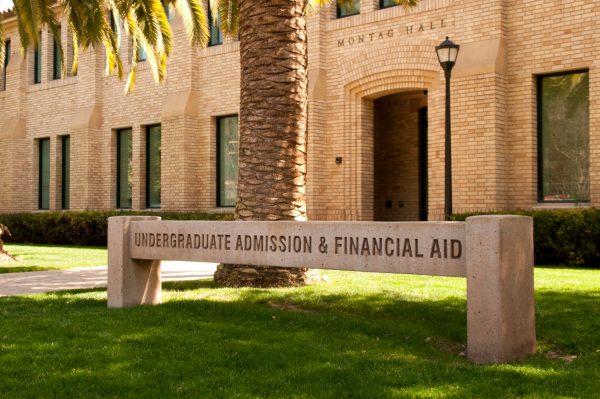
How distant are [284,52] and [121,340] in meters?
4.68

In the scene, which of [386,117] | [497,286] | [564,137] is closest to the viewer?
[497,286]

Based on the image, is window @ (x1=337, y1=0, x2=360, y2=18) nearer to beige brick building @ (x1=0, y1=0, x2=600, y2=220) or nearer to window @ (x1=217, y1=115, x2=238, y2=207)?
beige brick building @ (x1=0, y1=0, x2=600, y2=220)

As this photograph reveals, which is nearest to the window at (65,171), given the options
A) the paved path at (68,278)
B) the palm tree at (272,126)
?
the paved path at (68,278)

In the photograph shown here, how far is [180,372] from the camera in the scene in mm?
5043

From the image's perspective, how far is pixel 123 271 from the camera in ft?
25.3

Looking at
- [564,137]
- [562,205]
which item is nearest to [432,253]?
[562,205]

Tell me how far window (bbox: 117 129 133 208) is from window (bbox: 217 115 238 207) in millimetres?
4057

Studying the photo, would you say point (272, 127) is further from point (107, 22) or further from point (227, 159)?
point (227, 159)

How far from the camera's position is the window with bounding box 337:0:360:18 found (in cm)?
1730

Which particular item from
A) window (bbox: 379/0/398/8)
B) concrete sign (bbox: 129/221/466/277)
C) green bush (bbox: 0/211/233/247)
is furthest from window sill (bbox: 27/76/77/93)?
concrete sign (bbox: 129/221/466/277)

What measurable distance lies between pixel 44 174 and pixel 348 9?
13939 mm

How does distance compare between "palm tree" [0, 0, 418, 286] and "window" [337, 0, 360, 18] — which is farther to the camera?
"window" [337, 0, 360, 18]

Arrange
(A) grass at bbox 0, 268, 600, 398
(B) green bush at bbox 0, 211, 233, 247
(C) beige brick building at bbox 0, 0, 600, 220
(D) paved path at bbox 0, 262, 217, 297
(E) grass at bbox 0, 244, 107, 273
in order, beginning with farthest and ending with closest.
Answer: (B) green bush at bbox 0, 211, 233, 247
(C) beige brick building at bbox 0, 0, 600, 220
(E) grass at bbox 0, 244, 107, 273
(D) paved path at bbox 0, 262, 217, 297
(A) grass at bbox 0, 268, 600, 398

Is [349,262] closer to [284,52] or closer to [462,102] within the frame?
[284,52]
